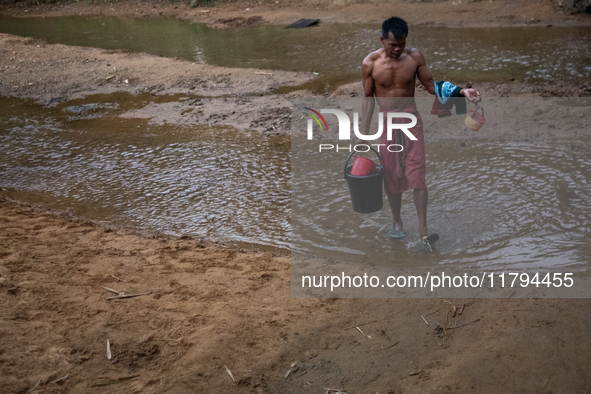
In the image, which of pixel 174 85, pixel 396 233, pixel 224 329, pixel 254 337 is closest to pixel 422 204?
pixel 396 233

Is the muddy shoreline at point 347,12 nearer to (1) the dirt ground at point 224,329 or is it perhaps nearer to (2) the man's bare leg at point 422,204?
(2) the man's bare leg at point 422,204

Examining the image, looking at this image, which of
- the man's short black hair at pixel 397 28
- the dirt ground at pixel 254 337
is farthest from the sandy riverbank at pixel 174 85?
the dirt ground at pixel 254 337

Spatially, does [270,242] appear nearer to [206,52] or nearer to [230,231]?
[230,231]

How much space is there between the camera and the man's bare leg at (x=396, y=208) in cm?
412

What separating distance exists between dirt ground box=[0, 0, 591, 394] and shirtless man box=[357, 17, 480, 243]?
992mm

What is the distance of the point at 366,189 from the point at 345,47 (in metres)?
8.02

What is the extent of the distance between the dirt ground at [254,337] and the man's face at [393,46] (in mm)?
1750

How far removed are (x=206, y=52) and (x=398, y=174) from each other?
9.10m

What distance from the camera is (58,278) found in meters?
3.81

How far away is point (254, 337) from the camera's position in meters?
3.12

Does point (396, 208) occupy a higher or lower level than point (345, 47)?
lower

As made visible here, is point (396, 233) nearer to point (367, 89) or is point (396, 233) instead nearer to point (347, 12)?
point (367, 89)

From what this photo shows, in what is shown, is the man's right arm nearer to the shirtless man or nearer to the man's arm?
the shirtless man

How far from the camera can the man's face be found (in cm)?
357
